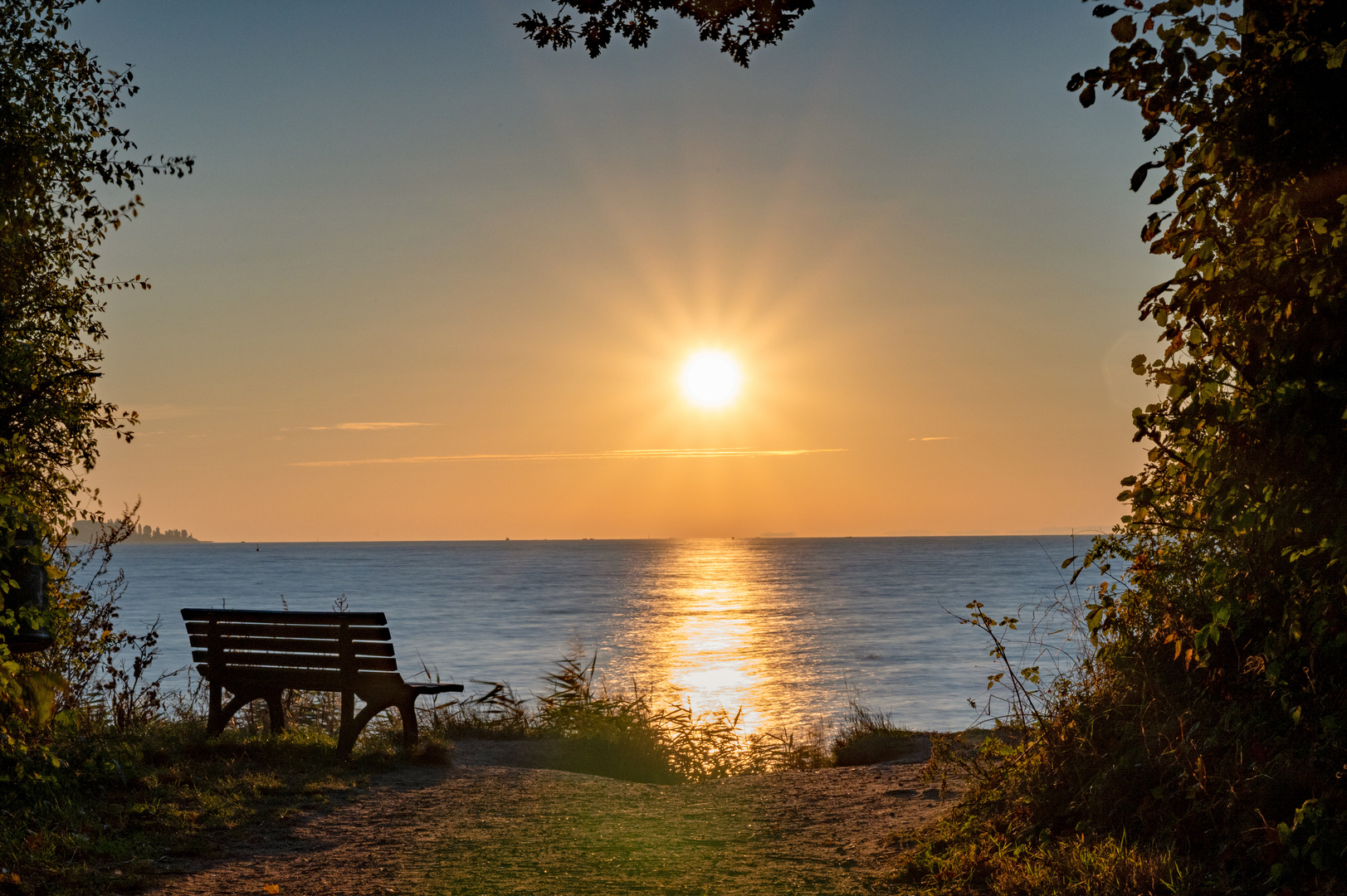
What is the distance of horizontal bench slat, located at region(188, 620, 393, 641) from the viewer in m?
8.63

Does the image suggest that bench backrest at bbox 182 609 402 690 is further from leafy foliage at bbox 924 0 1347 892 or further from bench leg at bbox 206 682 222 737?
leafy foliage at bbox 924 0 1347 892

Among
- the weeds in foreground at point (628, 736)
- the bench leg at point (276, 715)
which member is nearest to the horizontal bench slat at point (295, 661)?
the bench leg at point (276, 715)

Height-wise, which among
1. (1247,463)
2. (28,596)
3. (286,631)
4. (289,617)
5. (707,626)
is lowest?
(707,626)

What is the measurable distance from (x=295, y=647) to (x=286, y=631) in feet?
0.53

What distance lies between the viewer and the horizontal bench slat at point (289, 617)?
28.2 ft

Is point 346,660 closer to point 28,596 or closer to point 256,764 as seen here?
point 256,764

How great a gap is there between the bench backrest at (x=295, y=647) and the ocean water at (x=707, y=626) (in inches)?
198

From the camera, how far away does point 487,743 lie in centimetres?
1095

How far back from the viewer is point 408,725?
8883 millimetres

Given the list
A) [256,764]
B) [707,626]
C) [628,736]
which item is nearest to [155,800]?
[256,764]

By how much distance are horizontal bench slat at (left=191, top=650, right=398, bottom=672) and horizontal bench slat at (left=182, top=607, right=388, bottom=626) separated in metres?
0.29

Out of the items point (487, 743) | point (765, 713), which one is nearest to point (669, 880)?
point (487, 743)

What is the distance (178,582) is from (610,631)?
5456cm

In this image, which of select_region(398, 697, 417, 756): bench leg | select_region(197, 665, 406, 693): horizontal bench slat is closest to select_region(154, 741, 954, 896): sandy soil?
select_region(398, 697, 417, 756): bench leg
